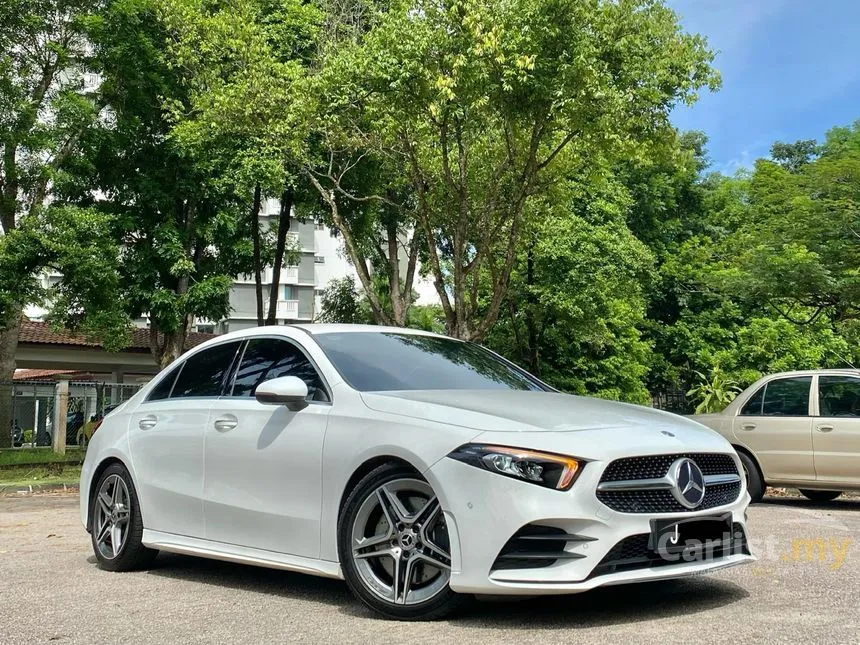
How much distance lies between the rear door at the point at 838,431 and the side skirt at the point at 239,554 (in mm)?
7877

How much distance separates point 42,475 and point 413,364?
14.4 m

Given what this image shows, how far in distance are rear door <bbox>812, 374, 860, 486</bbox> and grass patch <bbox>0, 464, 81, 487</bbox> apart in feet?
39.0

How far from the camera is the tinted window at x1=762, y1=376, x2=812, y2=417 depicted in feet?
37.8

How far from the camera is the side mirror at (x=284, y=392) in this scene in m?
5.28

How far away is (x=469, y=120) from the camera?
16.5 meters

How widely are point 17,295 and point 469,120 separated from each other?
9.59 meters

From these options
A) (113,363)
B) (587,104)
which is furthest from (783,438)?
(113,363)

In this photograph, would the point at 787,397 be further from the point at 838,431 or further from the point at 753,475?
the point at 753,475

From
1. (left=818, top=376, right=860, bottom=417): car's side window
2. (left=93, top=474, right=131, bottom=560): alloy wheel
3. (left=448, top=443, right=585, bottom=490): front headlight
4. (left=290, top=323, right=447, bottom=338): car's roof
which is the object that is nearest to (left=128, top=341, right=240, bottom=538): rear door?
(left=93, top=474, right=131, bottom=560): alloy wheel

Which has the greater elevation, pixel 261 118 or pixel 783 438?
pixel 261 118

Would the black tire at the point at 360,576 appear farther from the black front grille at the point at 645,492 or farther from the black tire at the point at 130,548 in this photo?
the black tire at the point at 130,548

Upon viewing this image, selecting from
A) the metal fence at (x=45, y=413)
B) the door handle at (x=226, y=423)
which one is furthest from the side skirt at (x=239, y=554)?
the metal fence at (x=45, y=413)

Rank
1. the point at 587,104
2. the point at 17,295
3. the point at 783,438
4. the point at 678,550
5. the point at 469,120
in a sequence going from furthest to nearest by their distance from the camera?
the point at 17,295
the point at 469,120
the point at 587,104
the point at 783,438
the point at 678,550

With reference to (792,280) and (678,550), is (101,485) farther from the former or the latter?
(792,280)
